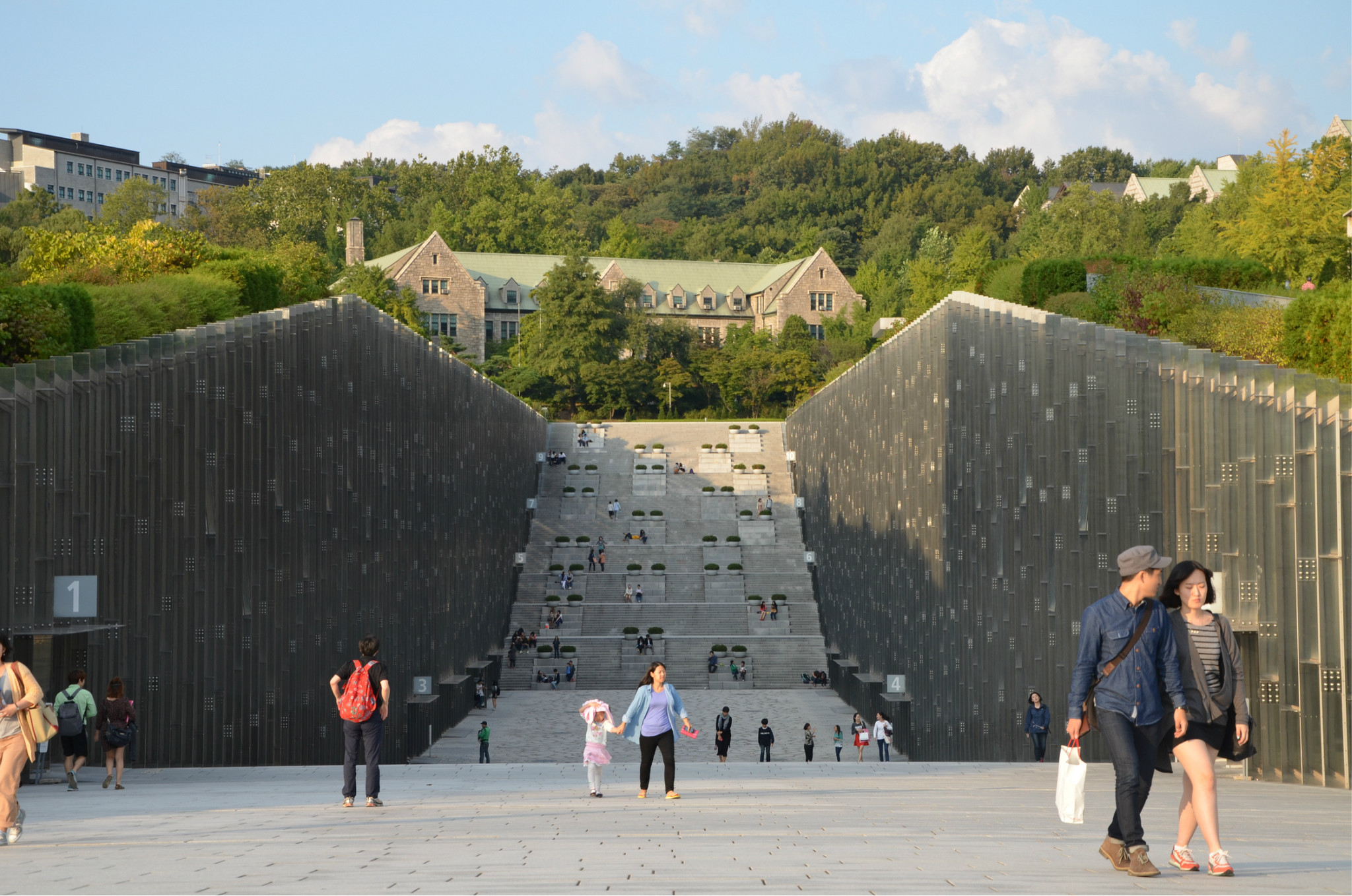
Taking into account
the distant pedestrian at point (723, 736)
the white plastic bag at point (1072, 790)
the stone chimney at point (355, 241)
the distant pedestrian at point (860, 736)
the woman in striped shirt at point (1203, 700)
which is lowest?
the distant pedestrian at point (860, 736)

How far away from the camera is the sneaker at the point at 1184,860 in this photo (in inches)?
304

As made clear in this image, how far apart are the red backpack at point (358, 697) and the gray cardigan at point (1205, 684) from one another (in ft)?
23.7

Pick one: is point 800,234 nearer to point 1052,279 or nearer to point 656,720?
point 1052,279

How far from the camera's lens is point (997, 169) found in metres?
154

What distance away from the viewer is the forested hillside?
132 feet

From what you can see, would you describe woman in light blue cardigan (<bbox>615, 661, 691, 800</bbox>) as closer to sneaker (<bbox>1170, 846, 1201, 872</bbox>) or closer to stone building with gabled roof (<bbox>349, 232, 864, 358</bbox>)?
sneaker (<bbox>1170, 846, 1201, 872</bbox>)

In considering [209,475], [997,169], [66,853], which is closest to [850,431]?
[209,475]

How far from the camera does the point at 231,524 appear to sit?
22.5m

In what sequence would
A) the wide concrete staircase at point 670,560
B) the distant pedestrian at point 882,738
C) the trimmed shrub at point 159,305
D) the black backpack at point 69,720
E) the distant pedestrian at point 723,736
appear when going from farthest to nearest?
the wide concrete staircase at point 670,560, the distant pedestrian at point 882,738, the trimmed shrub at point 159,305, the distant pedestrian at point 723,736, the black backpack at point 69,720

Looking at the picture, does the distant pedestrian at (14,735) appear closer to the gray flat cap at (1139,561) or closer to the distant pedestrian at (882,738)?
the gray flat cap at (1139,561)

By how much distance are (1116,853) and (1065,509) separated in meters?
16.8

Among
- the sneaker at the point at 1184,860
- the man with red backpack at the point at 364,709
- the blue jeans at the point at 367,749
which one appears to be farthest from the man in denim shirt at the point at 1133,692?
the blue jeans at the point at 367,749

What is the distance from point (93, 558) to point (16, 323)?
657 cm

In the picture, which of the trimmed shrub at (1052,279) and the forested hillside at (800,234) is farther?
the trimmed shrub at (1052,279)
